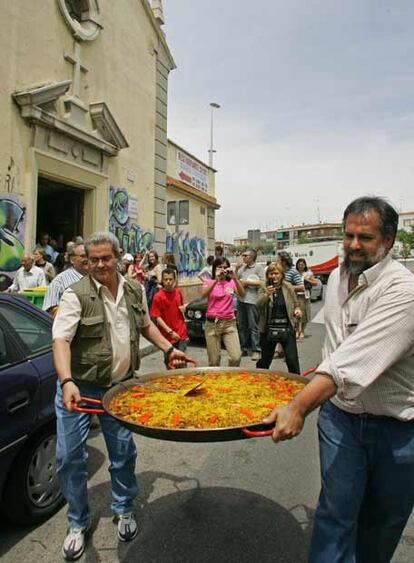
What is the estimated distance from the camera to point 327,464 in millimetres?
1976

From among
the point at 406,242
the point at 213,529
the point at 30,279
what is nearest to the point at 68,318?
the point at 213,529

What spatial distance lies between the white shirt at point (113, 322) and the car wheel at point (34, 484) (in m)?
0.86

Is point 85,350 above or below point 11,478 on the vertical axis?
above

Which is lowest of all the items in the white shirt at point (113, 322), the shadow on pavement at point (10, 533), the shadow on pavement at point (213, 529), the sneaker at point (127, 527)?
the shadow on pavement at point (10, 533)

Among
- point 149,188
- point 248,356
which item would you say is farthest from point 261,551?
point 149,188

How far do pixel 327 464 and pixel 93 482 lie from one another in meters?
2.39

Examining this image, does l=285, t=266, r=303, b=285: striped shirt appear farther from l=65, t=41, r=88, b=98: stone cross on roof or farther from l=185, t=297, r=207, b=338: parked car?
l=65, t=41, r=88, b=98: stone cross on roof

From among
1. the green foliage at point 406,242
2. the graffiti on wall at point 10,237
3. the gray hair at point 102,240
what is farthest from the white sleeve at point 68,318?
the green foliage at point 406,242

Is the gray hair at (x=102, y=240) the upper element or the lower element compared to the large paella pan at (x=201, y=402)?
upper

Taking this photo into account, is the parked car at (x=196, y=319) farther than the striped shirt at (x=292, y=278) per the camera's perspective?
Yes

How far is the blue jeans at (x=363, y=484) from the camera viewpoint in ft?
6.13

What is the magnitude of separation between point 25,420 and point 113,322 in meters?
0.93

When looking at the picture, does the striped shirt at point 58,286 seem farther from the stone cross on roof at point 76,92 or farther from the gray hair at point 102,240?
the stone cross on roof at point 76,92

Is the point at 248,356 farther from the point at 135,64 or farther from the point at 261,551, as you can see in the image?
the point at 135,64
